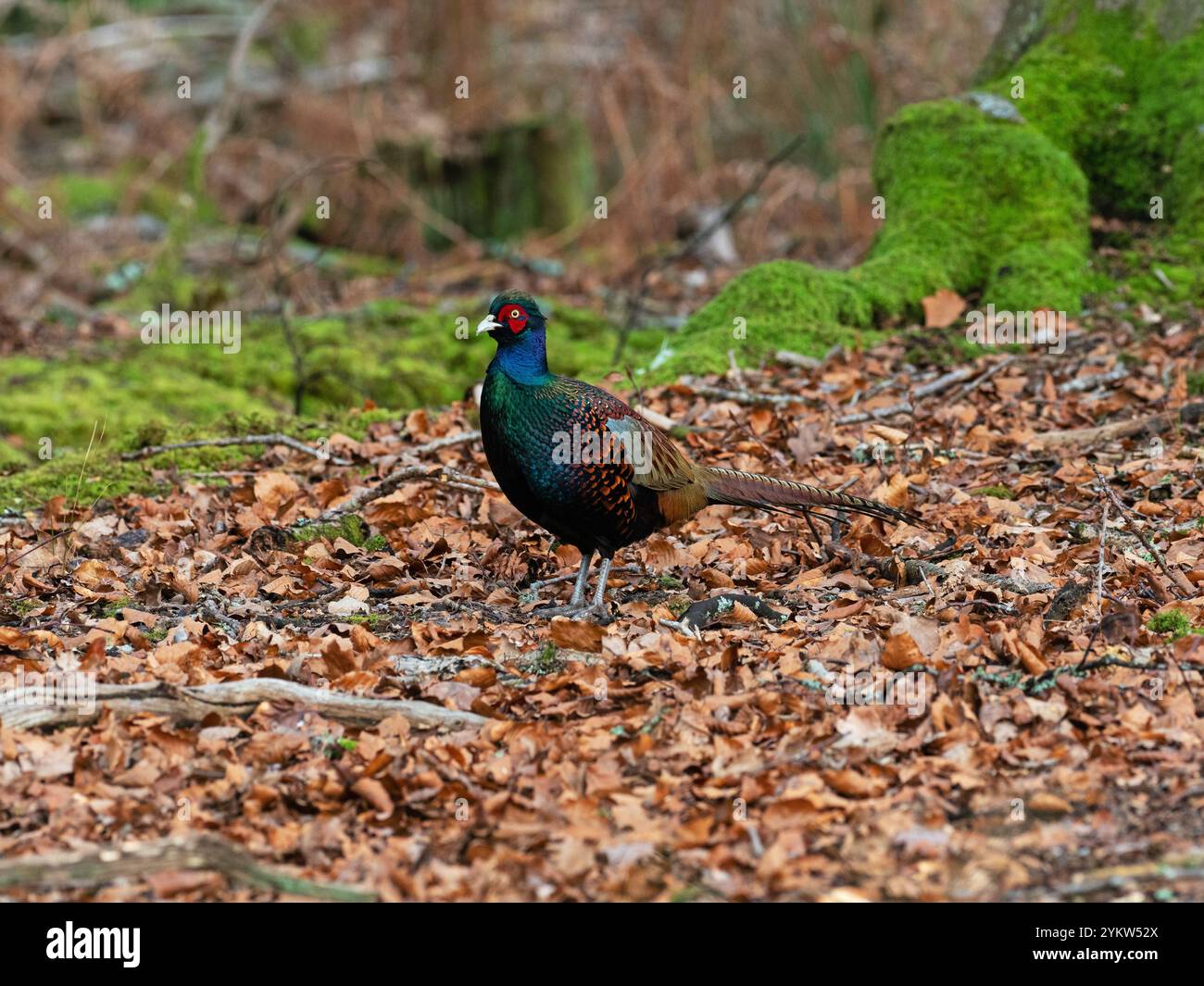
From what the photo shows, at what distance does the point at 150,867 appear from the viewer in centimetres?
354

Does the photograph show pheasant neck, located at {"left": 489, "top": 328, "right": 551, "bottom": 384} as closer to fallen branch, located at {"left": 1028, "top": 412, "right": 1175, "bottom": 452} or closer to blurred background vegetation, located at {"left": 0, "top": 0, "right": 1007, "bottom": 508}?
fallen branch, located at {"left": 1028, "top": 412, "right": 1175, "bottom": 452}

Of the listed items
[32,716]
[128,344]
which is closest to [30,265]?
[128,344]

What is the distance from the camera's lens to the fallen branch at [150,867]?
11.5ft

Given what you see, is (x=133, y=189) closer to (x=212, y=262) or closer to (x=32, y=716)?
(x=212, y=262)

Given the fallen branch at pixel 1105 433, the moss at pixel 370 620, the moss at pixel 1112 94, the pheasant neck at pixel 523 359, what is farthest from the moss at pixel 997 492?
the moss at pixel 1112 94

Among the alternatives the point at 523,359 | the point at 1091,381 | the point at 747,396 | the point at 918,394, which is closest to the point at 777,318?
the point at 747,396

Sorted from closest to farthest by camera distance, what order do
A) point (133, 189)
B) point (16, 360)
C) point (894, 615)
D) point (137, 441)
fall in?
point (894, 615)
point (137, 441)
point (16, 360)
point (133, 189)

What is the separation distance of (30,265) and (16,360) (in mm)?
4289

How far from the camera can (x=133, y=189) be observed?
14.6m

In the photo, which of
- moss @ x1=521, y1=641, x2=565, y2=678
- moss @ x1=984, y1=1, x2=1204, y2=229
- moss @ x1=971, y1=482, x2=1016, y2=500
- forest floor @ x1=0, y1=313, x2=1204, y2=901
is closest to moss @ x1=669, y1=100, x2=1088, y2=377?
moss @ x1=984, y1=1, x2=1204, y2=229

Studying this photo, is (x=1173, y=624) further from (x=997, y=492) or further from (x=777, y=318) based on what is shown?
(x=777, y=318)

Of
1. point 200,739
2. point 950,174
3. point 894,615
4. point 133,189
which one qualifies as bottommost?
point 200,739

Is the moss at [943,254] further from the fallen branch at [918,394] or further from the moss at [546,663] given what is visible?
the moss at [546,663]

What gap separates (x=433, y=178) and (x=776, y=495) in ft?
32.3
